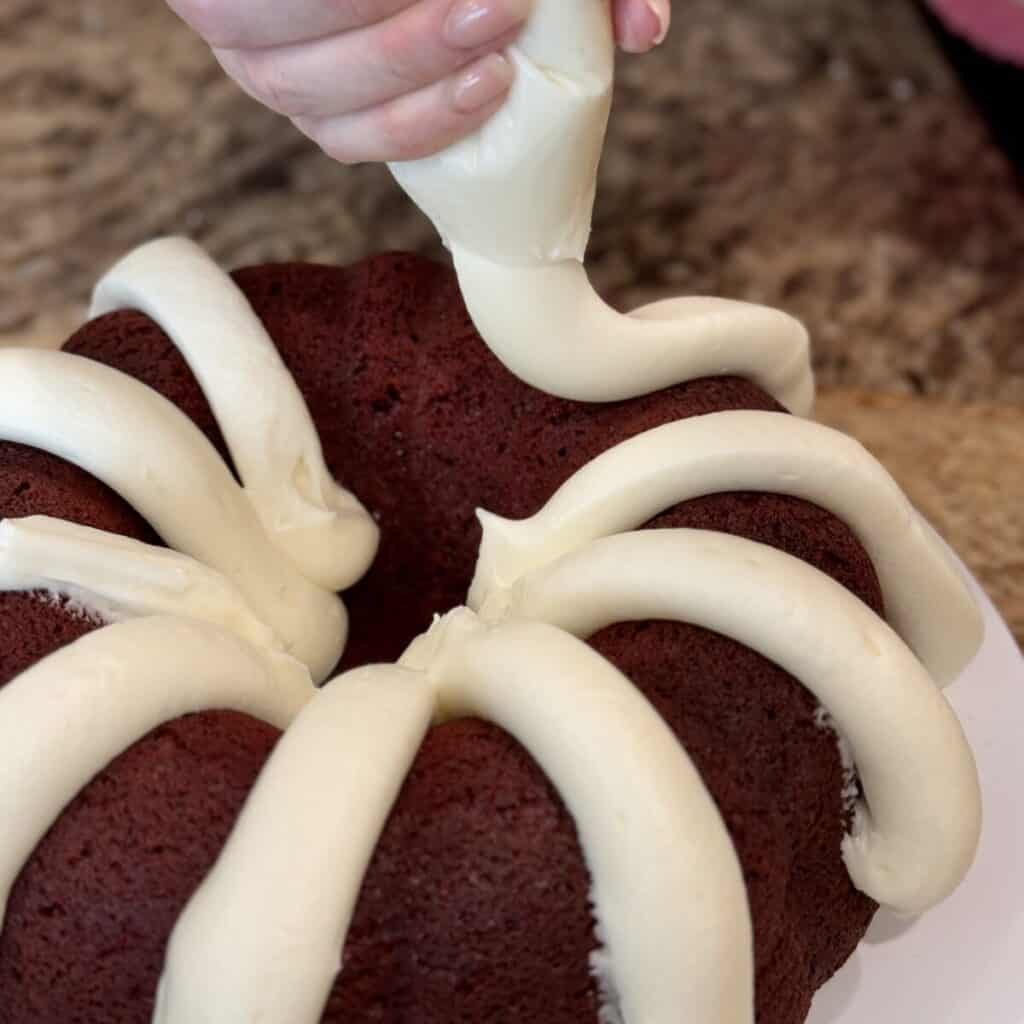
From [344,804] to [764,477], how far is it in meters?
0.36

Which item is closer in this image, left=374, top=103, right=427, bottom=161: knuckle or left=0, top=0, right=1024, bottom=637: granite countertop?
left=374, top=103, right=427, bottom=161: knuckle

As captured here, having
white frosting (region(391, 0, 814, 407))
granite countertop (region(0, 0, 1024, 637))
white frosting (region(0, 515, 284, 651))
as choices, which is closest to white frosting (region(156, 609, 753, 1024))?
white frosting (region(0, 515, 284, 651))

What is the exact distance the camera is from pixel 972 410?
158cm

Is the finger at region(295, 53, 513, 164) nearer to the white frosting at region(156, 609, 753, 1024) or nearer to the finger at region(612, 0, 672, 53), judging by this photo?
the finger at region(612, 0, 672, 53)

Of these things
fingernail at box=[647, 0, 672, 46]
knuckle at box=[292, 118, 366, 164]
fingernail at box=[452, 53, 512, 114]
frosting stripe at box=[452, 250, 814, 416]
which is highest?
fingernail at box=[647, 0, 672, 46]

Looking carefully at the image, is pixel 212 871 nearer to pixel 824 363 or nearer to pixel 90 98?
pixel 824 363

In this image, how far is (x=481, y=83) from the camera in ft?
2.61

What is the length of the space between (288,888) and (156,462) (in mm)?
341

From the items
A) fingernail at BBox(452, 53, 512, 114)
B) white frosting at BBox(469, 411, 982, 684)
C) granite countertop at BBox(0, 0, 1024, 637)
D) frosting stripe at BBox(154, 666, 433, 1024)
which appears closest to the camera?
frosting stripe at BBox(154, 666, 433, 1024)

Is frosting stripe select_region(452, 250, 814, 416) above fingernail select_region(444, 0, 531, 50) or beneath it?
beneath

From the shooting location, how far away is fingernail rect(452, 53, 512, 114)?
0.80m

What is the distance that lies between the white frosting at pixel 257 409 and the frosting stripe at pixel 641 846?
0.97ft

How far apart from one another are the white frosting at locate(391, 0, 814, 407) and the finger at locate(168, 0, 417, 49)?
95mm

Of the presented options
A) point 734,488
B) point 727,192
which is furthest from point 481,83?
point 727,192
